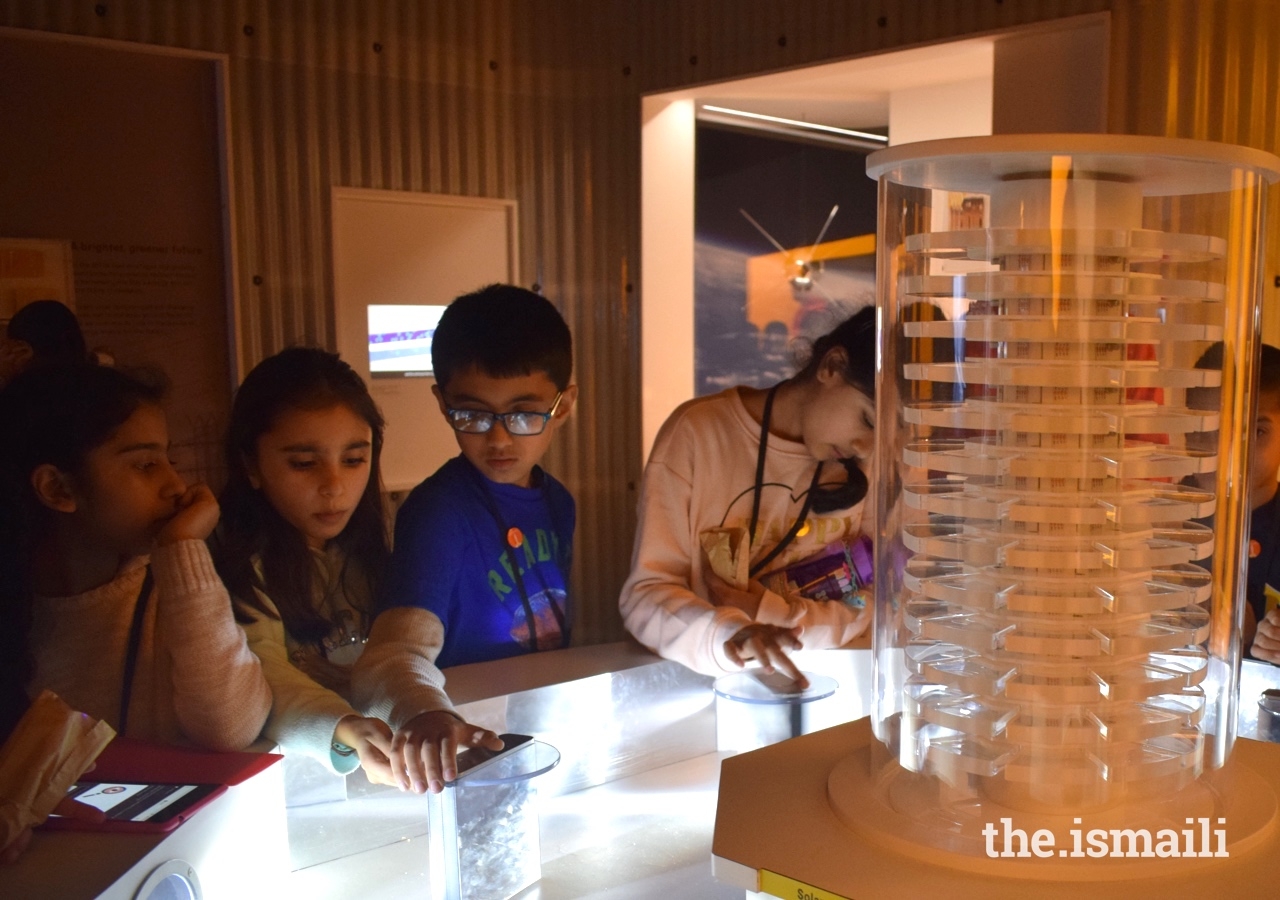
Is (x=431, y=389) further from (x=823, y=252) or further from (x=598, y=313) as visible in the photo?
(x=823, y=252)

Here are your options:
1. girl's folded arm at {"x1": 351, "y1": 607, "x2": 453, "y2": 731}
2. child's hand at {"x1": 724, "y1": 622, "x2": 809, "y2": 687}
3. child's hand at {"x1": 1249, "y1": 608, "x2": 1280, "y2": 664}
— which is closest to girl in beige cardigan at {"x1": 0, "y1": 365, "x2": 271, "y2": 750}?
girl's folded arm at {"x1": 351, "y1": 607, "x2": 453, "y2": 731}

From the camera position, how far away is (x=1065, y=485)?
20.9 inches

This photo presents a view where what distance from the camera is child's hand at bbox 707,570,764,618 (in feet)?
4.54

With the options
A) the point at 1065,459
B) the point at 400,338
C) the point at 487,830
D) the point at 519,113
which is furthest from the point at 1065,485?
the point at 519,113

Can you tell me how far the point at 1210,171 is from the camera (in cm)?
53

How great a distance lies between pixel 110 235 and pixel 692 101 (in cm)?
104

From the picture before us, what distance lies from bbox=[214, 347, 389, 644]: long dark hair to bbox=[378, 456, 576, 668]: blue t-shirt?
0.05m

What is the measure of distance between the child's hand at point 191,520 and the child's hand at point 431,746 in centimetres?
29

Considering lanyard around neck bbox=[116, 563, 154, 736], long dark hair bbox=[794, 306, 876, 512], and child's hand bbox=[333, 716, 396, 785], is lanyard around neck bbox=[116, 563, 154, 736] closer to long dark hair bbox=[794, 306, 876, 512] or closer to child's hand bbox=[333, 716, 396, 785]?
child's hand bbox=[333, 716, 396, 785]

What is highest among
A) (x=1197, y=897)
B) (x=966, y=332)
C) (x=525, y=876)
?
(x=966, y=332)

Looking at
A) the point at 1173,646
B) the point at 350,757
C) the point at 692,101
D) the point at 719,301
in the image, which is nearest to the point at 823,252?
the point at 719,301

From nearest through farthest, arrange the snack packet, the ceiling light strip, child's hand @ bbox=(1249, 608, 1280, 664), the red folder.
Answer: the red folder
child's hand @ bbox=(1249, 608, 1280, 664)
the snack packet
the ceiling light strip

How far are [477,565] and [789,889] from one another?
0.94 m

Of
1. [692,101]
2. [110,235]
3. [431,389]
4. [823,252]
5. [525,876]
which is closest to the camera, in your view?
[525,876]
